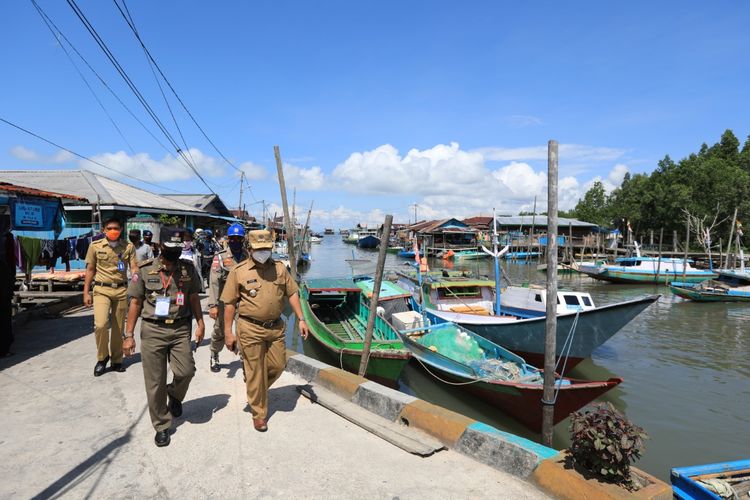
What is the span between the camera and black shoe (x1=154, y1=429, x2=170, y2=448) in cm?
386

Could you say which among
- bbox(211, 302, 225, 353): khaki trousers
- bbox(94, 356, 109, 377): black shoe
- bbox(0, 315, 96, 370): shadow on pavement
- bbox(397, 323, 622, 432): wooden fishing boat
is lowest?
bbox(397, 323, 622, 432): wooden fishing boat

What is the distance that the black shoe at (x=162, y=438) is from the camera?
152 inches

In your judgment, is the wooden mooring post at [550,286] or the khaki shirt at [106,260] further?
the khaki shirt at [106,260]

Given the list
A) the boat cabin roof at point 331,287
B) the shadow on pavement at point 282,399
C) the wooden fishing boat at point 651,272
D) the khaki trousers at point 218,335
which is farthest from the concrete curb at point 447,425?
the wooden fishing boat at point 651,272

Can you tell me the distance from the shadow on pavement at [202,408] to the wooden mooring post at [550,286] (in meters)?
3.66

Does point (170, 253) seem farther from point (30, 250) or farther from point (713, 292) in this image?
point (713, 292)

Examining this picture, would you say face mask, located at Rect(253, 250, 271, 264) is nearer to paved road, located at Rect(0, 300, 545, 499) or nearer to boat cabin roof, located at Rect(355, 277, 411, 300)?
paved road, located at Rect(0, 300, 545, 499)

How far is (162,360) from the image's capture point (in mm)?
3969

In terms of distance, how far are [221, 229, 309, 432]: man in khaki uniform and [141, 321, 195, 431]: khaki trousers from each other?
41 centimetres

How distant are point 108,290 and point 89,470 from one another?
112 inches

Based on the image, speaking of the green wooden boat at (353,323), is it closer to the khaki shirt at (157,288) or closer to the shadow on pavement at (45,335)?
the shadow on pavement at (45,335)

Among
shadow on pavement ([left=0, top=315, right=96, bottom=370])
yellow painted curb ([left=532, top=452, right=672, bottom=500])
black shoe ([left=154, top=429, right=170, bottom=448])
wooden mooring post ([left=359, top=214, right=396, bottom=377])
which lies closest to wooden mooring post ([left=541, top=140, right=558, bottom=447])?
→ yellow painted curb ([left=532, top=452, right=672, bottom=500])

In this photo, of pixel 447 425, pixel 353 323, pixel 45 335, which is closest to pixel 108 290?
pixel 45 335

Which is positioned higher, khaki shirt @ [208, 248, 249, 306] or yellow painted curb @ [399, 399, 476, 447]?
khaki shirt @ [208, 248, 249, 306]
